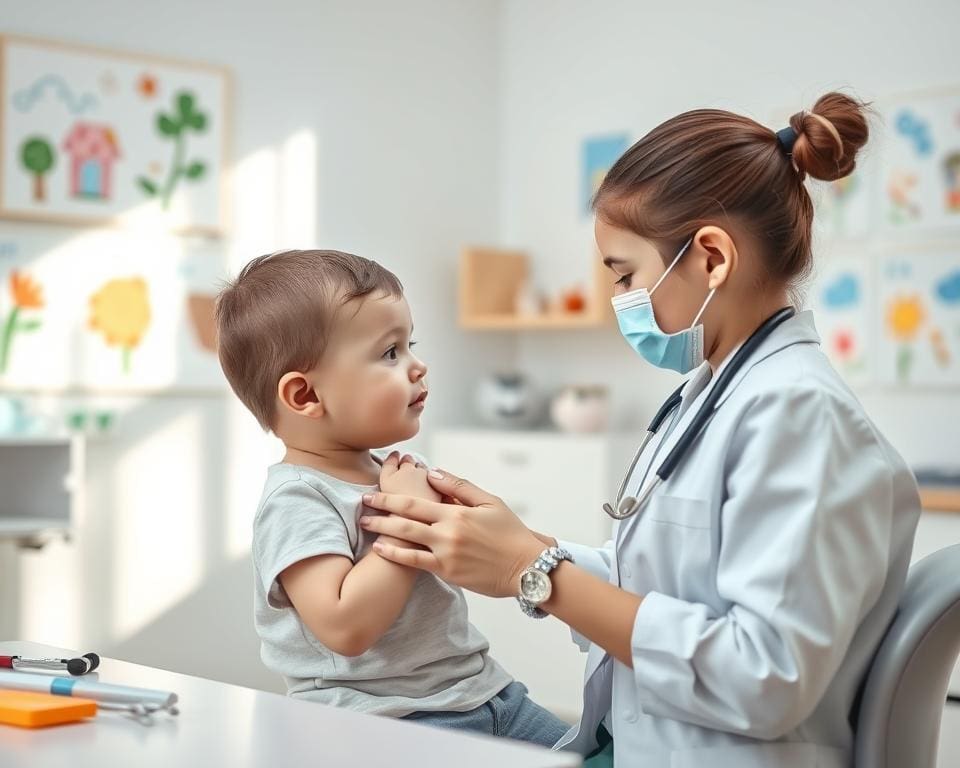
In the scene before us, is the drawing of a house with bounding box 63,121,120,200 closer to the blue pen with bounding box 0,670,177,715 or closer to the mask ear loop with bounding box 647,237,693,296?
the mask ear loop with bounding box 647,237,693,296

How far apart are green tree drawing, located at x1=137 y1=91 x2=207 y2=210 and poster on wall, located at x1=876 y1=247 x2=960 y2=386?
89.9 inches

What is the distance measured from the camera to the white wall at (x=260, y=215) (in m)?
4.07


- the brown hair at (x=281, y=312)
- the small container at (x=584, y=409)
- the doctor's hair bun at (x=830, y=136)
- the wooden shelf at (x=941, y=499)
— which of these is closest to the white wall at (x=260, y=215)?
the small container at (x=584, y=409)

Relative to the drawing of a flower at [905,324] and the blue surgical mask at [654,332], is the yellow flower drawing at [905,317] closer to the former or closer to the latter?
the drawing of a flower at [905,324]

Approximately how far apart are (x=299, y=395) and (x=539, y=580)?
15.2 inches

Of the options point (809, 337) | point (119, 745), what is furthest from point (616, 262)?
point (119, 745)

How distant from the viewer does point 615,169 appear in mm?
1539

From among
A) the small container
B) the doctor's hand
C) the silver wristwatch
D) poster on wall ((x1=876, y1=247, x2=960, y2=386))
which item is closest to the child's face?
the doctor's hand

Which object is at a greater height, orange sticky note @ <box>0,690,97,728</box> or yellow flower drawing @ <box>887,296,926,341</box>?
yellow flower drawing @ <box>887,296,926,341</box>

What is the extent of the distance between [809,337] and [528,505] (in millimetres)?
3045

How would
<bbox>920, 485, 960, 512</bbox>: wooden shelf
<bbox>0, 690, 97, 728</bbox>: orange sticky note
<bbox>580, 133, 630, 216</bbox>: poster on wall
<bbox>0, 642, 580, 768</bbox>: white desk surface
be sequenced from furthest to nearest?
<bbox>580, 133, 630, 216</bbox>: poster on wall, <bbox>920, 485, 960, 512</bbox>: wooden shelf, <bbox>0, 690, 97, 728</bbox>: orange sticky note, <bbox>0, 642, 580, 768</bbox>: white desk surface

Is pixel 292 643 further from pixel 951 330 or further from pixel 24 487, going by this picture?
pixel 951 330

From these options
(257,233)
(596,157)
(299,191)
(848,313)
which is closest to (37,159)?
(257,233)

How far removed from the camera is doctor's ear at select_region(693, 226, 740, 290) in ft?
4.79
